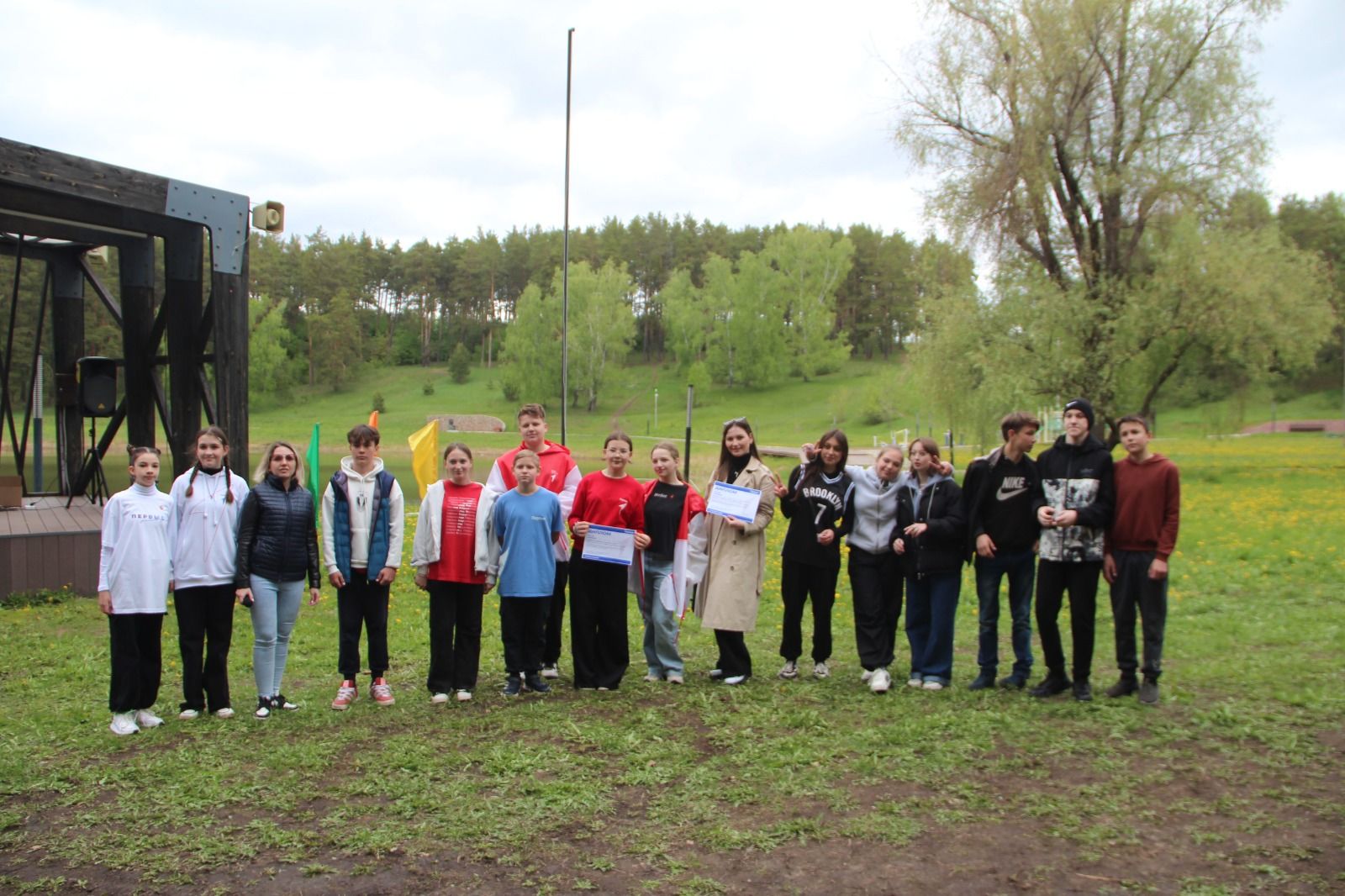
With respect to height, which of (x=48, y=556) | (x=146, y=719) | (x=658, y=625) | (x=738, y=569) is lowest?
(x=146, y=719)

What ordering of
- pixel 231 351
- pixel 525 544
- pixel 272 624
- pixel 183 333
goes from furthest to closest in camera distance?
pixel 183 333
pixel 231 351
pixel 525 544
pixel 272 624

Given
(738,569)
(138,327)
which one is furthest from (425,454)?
(138,327)

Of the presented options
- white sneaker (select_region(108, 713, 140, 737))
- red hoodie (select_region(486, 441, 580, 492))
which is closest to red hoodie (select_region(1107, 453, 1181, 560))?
red hoodie (select_region(486, 441, 580, 492))

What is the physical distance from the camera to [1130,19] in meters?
24.6

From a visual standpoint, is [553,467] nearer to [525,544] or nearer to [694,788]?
[525,544]

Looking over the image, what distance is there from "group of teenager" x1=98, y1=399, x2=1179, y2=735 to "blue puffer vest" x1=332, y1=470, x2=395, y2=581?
0.01 m

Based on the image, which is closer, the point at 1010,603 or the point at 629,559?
the point at 1010,603

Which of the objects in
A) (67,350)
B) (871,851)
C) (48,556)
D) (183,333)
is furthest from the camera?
(67,350)

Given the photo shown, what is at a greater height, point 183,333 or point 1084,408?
point 183,333

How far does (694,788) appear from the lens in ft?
15.6

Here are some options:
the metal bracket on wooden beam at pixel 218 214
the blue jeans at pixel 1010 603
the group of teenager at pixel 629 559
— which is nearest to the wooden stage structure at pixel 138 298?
the metal bracket on wooden beam at pixel 218 214

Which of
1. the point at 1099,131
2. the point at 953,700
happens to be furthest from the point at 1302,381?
the point at 953,700

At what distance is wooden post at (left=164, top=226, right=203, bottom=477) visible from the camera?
37.1 feet

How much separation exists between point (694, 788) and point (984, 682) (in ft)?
8.34
